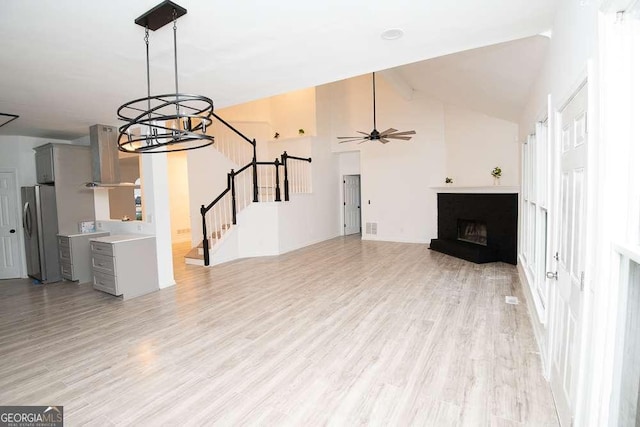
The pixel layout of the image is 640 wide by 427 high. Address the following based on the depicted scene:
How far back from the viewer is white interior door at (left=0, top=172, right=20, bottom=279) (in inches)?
238

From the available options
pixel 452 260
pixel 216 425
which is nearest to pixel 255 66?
pixel 216 425

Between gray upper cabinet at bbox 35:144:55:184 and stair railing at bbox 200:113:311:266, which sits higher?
gray upper cabinet at bbox 35:144:55:184

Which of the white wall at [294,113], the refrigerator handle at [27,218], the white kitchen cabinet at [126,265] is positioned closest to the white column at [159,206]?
the white kitchen cabinet at [126,265]

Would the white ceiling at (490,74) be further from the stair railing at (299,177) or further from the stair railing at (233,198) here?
the stair railing at (233,198)

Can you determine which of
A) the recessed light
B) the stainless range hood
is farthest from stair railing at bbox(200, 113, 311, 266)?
the recessed light

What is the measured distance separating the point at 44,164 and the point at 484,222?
853 centimetres

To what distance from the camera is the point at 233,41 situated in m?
2.54

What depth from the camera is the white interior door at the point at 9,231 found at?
605 cm

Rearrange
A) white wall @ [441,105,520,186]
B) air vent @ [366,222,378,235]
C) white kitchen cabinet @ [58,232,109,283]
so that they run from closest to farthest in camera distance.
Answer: white kitchen cabinet @ [58,232,109,283], white wall @ [441,105,520,186], air vent @ [366,222,378,235]

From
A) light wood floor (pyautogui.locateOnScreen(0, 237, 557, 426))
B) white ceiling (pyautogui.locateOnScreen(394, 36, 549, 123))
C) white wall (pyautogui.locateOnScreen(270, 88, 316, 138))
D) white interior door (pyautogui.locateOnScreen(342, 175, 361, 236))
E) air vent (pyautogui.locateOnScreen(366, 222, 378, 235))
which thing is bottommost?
light wood floor (pyautogui.locateOnScreen(0, 237, 557, 426))

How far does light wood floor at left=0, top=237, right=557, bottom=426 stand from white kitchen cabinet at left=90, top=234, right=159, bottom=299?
21 centimetres

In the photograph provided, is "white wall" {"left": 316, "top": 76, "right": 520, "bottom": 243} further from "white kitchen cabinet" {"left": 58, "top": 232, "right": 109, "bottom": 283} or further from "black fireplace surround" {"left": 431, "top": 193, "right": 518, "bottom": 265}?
"white kitchen cabinet" {"left": 58, "top": 232, "right": 109, "bottom": 283}

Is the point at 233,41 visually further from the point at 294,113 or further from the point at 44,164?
the point at 294,113

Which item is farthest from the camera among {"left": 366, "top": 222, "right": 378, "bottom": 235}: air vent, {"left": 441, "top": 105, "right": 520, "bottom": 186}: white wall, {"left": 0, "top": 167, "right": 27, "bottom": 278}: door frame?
{"left": 366, "top": 222, "right": 378, "bottom": 235}: air vent
